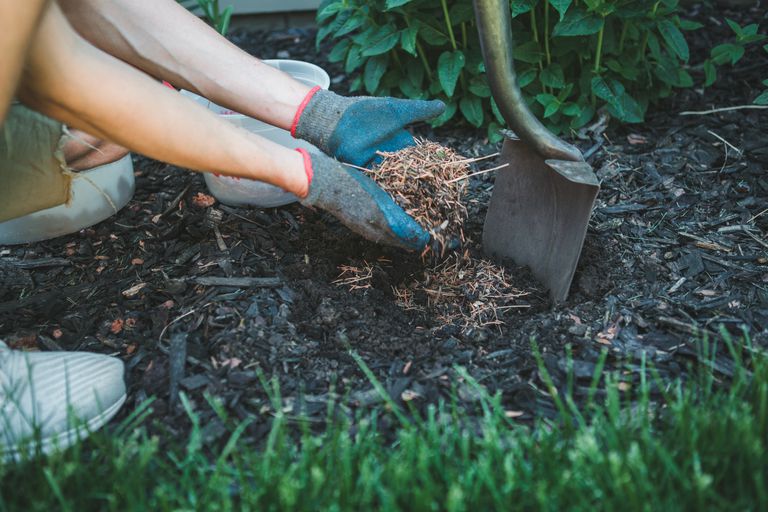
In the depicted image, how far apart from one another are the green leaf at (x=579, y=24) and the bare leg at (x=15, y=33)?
1478mm

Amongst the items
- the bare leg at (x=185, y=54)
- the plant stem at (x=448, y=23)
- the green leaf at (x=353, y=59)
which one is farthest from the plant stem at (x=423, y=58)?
the bare leg at (x=185, y=54)

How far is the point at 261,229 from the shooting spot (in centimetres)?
221

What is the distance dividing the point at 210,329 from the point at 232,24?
2.30 meters

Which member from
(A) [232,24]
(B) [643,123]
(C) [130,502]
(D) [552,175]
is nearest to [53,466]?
(C) [130,502]

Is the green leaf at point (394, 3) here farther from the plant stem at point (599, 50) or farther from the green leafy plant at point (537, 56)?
the plant stem at point (599, 50)

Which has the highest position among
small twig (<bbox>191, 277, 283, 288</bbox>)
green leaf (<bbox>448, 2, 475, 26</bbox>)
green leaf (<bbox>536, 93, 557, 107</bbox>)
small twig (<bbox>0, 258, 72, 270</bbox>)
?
green leaf (<bbox>448, 2, 475, 26</bbox>)

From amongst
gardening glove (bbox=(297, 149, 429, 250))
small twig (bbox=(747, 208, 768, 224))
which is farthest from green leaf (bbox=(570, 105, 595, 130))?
gardening glove (bbox=(297, 149, 429, 250))

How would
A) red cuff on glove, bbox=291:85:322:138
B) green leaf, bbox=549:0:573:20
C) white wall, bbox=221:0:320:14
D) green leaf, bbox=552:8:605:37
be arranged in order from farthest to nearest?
1. white wall, bbox=221:0:320:14
2. green leaf, bbox=552:8:605:37
3. green leaf, bbox=549:0:573:20
4. red cuff on glove, bbox=291:85:322:138

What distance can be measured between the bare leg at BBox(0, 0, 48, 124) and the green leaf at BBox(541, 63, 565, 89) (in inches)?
62.3

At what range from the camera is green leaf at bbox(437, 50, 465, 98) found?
8.07 ft

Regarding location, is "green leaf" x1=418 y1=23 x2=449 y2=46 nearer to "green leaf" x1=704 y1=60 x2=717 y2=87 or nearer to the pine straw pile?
the pine straw pile

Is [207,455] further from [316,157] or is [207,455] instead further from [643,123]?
[643,123]

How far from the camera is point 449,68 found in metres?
2.48

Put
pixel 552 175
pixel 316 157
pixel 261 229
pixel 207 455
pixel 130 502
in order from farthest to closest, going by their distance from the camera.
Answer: pixel 261 229
pixel 552 175
pixel 316 157
pixel 207 455
pixel 130 502
